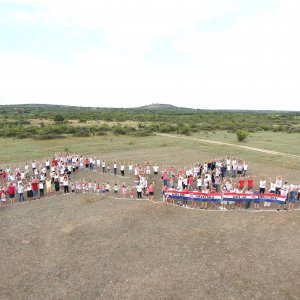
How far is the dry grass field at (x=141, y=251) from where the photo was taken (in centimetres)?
1088

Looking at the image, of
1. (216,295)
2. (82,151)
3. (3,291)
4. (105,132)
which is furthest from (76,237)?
(105,132)

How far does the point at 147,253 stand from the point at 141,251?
301 mm

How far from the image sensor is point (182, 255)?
42.5 ft

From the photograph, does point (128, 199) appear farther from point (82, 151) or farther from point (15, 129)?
point (15, 129)

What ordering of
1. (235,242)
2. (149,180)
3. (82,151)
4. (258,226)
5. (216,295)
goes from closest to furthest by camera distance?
(216,295) < (235,242) < (258,226) < (149,180) < (82,151)

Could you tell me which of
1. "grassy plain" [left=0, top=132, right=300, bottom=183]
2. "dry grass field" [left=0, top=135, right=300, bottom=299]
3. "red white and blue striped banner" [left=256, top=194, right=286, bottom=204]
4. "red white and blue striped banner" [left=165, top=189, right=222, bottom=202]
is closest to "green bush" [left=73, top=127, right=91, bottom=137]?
"grassy plain" [left=0, top=132, right=300, bottom=183]

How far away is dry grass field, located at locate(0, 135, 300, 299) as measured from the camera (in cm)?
1088

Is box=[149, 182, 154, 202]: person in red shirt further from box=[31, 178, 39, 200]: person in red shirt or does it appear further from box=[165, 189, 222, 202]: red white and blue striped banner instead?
box=[31, 178, 39, 200]: person in red shirt

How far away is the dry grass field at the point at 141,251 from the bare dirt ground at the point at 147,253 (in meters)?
0.04

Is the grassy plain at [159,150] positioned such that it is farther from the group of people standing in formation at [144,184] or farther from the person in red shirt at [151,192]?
the person in red shirt at [151,192]

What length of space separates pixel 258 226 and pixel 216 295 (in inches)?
235

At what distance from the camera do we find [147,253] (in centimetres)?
1314

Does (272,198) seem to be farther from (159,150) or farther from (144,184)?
(159,150)

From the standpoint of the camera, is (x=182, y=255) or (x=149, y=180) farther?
(x=149, y=180)
